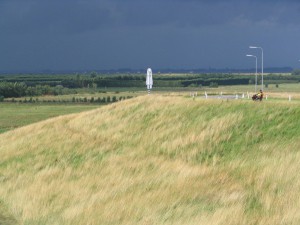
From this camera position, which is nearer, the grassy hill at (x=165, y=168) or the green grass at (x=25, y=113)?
the grassy hill at (x=165, y=168)

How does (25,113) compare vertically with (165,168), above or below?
below

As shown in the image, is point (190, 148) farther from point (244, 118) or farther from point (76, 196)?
point (76, 196)

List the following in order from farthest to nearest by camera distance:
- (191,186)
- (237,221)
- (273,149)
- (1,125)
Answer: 1. (1,125)
2. (273,149)
3. (191,186)
4. (237,221)

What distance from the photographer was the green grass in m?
102

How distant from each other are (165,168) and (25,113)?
89636 mm

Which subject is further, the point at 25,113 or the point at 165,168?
the point at 25,113

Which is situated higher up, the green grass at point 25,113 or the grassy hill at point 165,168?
the grassy hill at point 165,168

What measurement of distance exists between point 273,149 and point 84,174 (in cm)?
1282

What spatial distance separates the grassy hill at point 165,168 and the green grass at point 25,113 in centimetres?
4592

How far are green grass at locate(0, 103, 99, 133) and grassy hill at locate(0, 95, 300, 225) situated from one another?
1808 inches

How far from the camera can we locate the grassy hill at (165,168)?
28.6m

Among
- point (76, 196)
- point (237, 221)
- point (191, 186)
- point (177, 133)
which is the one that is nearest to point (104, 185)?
point (76, 196)

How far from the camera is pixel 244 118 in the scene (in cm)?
4141

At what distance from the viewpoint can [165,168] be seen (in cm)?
3669
